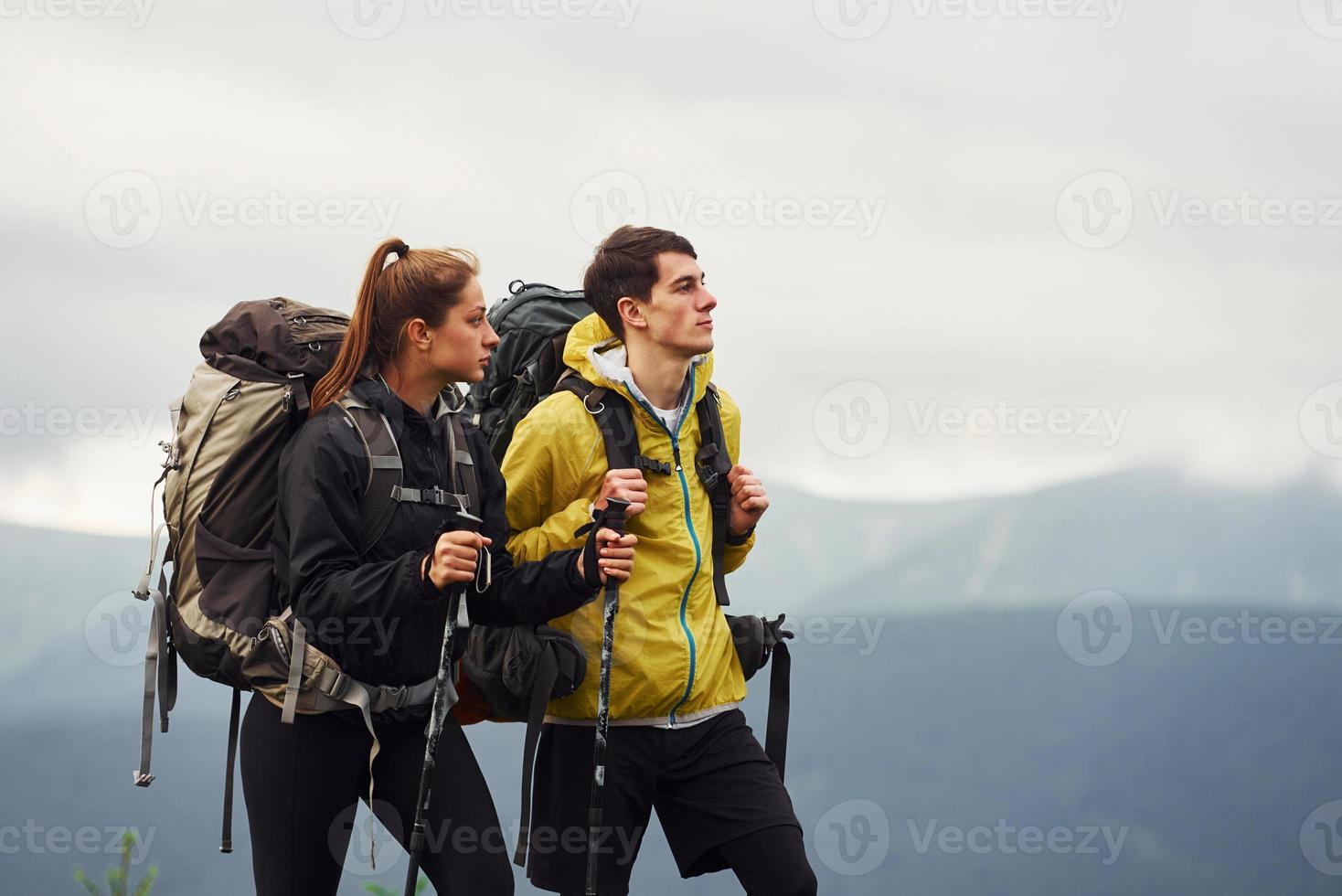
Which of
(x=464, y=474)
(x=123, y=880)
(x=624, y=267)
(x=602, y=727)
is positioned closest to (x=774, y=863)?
(x=602, y=727)

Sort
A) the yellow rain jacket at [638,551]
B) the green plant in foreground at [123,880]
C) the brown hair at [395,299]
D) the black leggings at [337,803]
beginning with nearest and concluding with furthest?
1. the black leggings at [337,803]
2. the brown hair at [395,299]
3. the yellow rain jacket at [638,551]
4. the green plant in foreground at [123,880]

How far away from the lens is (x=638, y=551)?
3422mm

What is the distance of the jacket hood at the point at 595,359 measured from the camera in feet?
11.4

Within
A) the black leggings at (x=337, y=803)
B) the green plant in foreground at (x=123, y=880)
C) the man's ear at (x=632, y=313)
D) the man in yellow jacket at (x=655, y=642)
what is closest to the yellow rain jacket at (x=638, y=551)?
the man in yellow jacket at (x=655, y=642)

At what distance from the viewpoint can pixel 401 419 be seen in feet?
9.79

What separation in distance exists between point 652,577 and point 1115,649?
479 centimetres

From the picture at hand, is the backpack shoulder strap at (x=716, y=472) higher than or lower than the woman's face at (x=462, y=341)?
lower

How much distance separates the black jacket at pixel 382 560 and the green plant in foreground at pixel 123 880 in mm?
3746

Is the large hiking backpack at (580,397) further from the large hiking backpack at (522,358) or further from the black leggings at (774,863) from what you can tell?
the black leggings at (774,863)

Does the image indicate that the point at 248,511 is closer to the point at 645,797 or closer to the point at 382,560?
the point at 382,560

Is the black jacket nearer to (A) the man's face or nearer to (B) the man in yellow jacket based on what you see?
(B) the man in yellow jacket

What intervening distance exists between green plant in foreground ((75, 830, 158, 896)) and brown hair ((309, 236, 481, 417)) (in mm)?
3944

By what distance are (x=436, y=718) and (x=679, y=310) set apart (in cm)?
124

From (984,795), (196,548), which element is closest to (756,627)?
(196,548)
